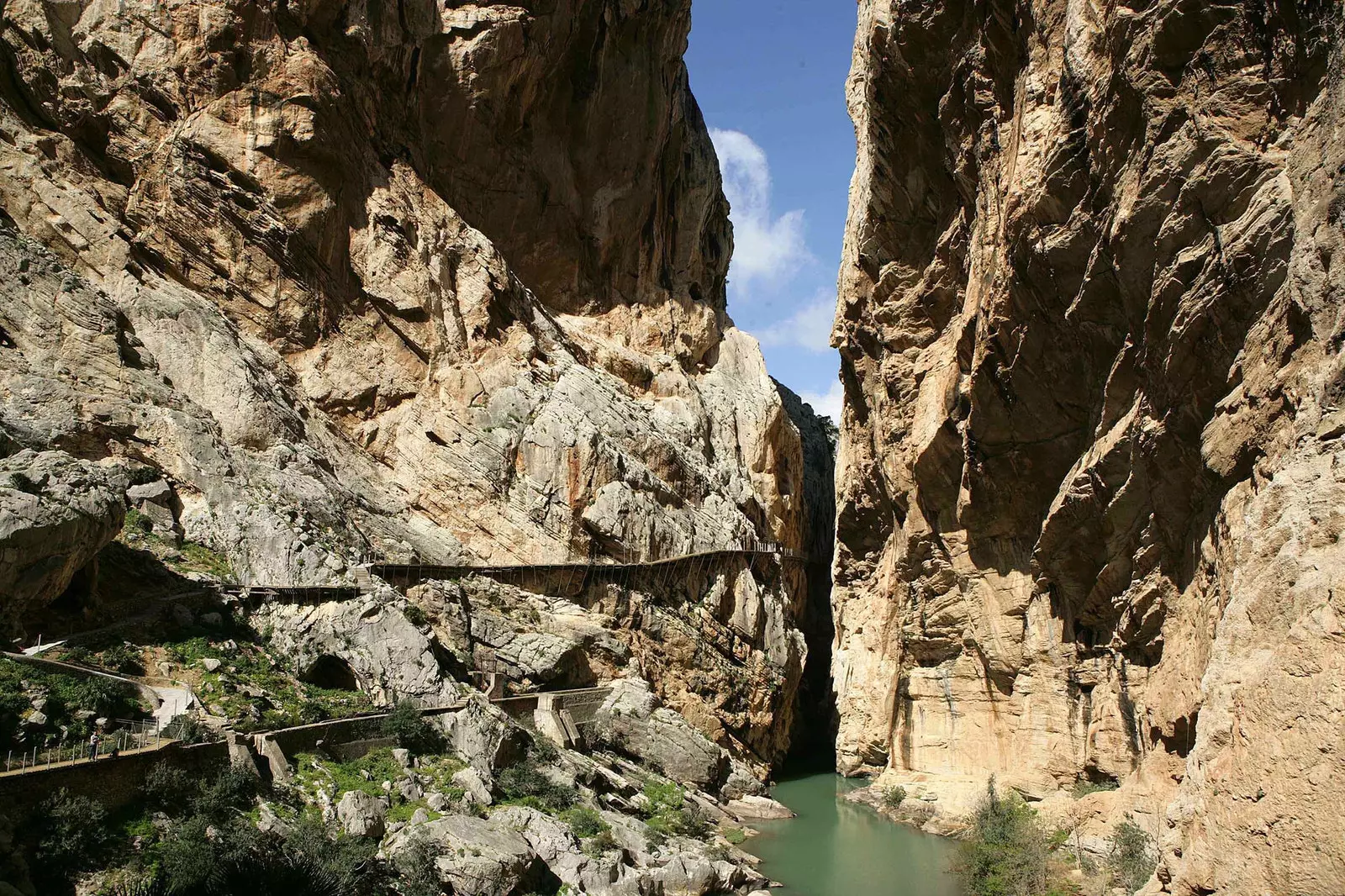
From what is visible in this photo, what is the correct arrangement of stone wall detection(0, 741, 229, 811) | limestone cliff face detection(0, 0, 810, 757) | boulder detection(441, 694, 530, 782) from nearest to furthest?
stone wall detection(0, 741, 229, 811) < boulder detection(441, 694, 530, 782) < limestone cliff face detection(0, 0, 810, 757)

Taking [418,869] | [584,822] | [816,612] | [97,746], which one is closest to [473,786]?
[584,822]

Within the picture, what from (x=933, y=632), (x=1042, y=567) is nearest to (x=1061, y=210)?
(x=1042, y=567)

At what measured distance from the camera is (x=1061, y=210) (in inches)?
766

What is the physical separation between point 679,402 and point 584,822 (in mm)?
25115

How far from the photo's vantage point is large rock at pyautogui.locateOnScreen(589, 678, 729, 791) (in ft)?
94.2

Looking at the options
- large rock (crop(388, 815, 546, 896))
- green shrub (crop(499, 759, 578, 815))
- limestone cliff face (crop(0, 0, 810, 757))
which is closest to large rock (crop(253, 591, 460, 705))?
limestone cliff face (crop(0, 0, 810, 757))

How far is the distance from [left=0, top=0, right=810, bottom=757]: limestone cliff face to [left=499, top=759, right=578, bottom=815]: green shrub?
741 cm

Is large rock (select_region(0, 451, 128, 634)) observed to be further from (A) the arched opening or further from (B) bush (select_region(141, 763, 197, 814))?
(A) the arched opening

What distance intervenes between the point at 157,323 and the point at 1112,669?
90.1 ft

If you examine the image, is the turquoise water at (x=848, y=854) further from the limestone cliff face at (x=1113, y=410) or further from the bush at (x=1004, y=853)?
the limestone cliff face at (x=1113, y=410)

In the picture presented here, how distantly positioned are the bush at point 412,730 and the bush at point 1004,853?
40.5 ft

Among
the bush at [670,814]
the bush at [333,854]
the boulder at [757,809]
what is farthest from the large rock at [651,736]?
the bush at [333,854]

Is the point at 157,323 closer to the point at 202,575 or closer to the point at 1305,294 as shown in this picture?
the point at 202,575

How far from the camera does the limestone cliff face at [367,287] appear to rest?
25.2 m
